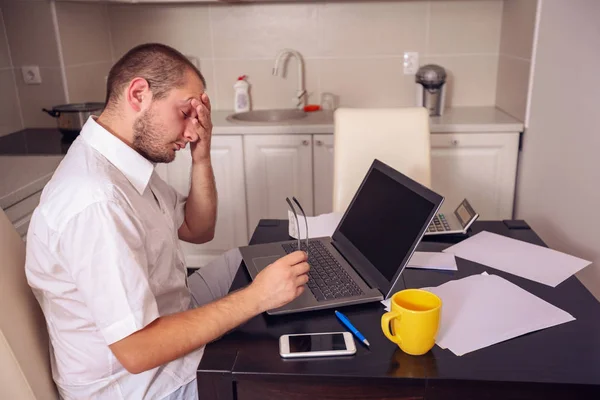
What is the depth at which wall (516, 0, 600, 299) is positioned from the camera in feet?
5.69

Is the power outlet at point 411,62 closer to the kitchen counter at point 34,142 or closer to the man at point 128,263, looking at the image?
the kitchen counter at point 34,142

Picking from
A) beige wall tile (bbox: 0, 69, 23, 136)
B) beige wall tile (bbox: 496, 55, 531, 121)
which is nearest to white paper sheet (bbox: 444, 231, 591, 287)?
beige wall tile (bbox: 496, 55, 531, 121)

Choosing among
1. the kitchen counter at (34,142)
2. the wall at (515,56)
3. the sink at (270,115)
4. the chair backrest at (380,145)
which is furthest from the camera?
the sink at (270,115)

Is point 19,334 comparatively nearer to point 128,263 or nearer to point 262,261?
point 128,263

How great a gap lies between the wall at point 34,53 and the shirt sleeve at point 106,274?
2072 millimetres

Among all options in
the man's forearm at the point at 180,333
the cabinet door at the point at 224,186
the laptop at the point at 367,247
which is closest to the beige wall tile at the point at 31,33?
the cabinet door at the point at 224,186

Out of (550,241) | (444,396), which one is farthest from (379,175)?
(550,241)

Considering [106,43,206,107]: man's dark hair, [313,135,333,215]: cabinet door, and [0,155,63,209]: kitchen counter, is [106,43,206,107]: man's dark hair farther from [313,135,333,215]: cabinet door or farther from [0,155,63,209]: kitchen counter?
[313,135,333,215]: cabinet door

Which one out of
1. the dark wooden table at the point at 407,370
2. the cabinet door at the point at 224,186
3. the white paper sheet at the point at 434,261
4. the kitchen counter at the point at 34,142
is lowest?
the cabinet door at the point at 224,186

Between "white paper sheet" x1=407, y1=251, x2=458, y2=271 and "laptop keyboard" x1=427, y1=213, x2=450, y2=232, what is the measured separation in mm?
150

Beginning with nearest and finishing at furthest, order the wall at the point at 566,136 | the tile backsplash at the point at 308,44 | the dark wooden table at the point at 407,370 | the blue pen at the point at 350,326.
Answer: the dark wooden table at the point at 407,370, the blue pen at the point at 350,326, the wall at the point at 566,136, the tile backsplash at the point at 308,44

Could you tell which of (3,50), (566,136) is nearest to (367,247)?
(566,136)

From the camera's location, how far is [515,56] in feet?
8.54

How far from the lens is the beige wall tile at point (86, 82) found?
275 cm
